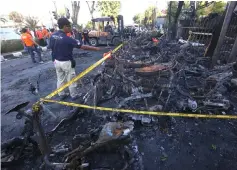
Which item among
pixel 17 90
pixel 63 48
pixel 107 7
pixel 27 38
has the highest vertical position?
pixel 107 7

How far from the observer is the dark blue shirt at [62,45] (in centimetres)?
429

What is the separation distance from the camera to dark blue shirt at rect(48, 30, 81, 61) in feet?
14.1

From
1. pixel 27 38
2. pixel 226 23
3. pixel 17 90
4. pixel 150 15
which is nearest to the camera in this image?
pixel 17 90

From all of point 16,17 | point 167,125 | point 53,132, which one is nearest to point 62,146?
point 53,132

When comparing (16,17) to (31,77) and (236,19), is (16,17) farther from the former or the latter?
(236,19)

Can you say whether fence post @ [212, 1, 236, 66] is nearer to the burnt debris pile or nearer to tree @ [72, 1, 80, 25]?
the burnt debris pile

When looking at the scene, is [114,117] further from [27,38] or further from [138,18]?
[138,18]

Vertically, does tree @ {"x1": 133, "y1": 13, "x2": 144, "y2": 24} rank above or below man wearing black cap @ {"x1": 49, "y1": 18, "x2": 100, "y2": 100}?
below

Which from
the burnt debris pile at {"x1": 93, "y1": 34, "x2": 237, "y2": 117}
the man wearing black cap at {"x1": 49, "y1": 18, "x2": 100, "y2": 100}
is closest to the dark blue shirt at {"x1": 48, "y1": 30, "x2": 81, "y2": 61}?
the man wearing black cap at {"x1": 49, "y1": 18, "x2": 100, "y2": 100}

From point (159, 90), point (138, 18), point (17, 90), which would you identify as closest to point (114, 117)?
point (159, 90)

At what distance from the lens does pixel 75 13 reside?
2569cm

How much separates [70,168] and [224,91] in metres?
4.63

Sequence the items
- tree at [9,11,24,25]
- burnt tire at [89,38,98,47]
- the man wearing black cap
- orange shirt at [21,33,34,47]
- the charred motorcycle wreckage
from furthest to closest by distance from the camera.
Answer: tree at [9,11,24,25] < burnt tire at [89,38,98,47] < orange shirt at [21,33,34,47] < the man wearing black cap < the charred motorcycle wreckage

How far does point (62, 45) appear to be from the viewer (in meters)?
4.31
